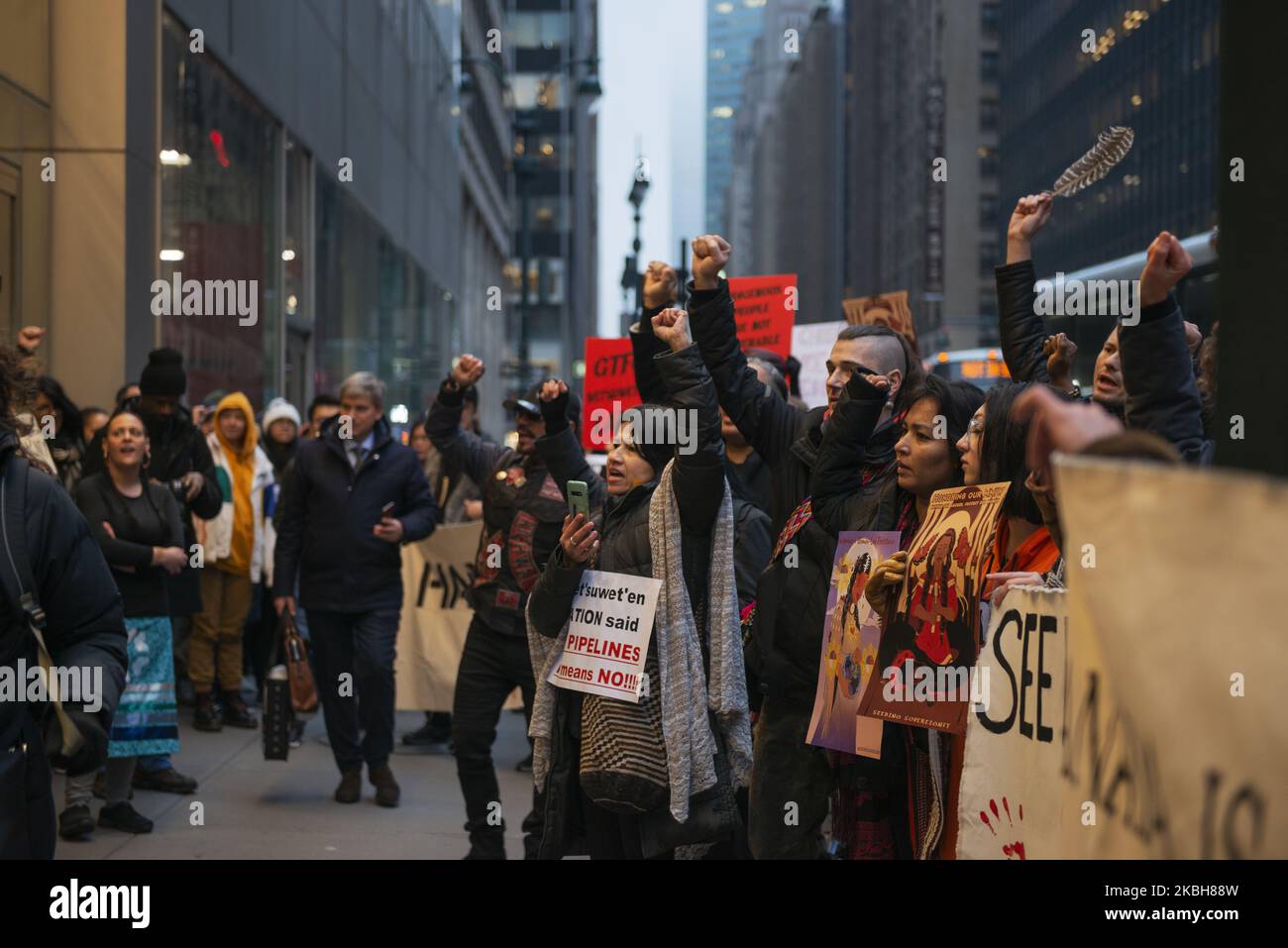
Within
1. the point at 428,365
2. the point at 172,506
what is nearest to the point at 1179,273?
the point at 172,506

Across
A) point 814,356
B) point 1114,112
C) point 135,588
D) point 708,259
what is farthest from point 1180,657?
point 1114,112

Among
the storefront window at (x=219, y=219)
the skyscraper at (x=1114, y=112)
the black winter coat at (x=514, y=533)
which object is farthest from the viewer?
the skyscraper at (x=1114, y=112)

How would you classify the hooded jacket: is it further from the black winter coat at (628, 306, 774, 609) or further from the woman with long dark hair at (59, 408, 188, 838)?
the black winter coat at (628, 306, 774, 609)

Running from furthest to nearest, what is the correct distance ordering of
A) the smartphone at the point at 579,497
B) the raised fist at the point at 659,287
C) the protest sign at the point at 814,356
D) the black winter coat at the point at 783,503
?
1. the protest sign at the point at 814,356
2. the raised fist at the point at 659,287
3. the smartphone at the point at 579,497
4. the black winter coat at the point at 783,503

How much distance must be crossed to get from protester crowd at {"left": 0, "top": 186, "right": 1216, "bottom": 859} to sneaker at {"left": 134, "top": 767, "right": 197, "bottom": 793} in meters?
0.02

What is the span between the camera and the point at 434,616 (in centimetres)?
1095

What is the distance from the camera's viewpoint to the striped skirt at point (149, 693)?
8258 millimetres

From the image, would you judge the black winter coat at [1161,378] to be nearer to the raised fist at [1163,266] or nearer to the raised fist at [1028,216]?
the raised fist at [1163,266]

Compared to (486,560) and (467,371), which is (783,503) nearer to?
(486,560)

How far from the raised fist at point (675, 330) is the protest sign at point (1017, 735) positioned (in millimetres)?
1826

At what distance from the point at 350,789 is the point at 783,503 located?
4454mm

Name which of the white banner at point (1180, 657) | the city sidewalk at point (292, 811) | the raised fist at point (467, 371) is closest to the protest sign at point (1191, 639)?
the white banner at point (1180, 657)
